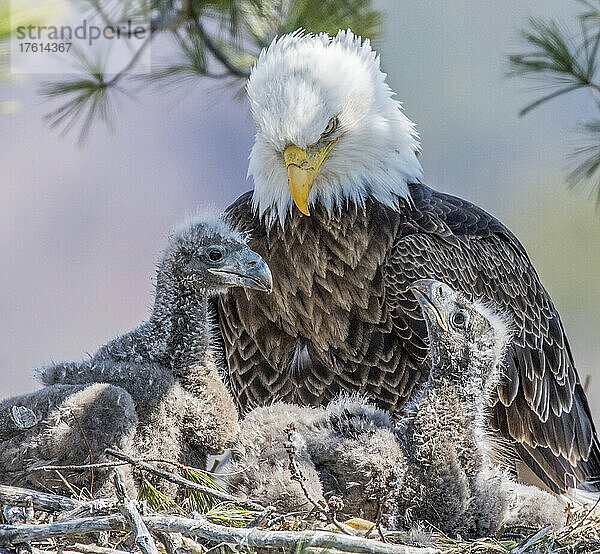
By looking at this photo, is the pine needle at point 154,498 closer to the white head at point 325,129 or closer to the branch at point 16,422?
the branch at point 16,422

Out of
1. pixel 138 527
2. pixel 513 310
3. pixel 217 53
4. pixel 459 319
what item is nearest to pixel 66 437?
pixel 138 527

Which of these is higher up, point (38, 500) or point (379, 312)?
point (379, 312)

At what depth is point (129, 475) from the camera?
7.91ft

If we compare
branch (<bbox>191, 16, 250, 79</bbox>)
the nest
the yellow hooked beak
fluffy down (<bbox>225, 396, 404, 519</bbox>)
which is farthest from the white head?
the nest

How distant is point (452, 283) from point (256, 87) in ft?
3.28

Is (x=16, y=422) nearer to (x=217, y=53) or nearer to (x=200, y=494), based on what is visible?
(x=200, y=494)

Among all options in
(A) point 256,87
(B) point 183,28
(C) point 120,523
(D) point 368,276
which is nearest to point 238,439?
(C) point 120,523

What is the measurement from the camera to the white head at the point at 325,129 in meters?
3.11

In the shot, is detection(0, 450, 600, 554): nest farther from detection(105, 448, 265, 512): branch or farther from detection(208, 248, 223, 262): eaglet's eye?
detection(208, 248, 223, 262): eaglet's eye

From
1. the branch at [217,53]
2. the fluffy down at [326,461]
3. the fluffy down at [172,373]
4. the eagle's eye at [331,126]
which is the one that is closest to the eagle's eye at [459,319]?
Answer: the fluffy down at [326,461]

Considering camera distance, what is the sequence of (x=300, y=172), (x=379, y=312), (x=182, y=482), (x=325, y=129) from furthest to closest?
(x=379, y=312) → (x=325, y=129) → (x=300, y=172) → (x=182, y=482)

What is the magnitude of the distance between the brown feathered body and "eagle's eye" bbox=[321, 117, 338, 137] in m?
0.33

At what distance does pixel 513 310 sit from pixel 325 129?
105 centimetres

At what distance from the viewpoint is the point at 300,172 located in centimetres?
306
